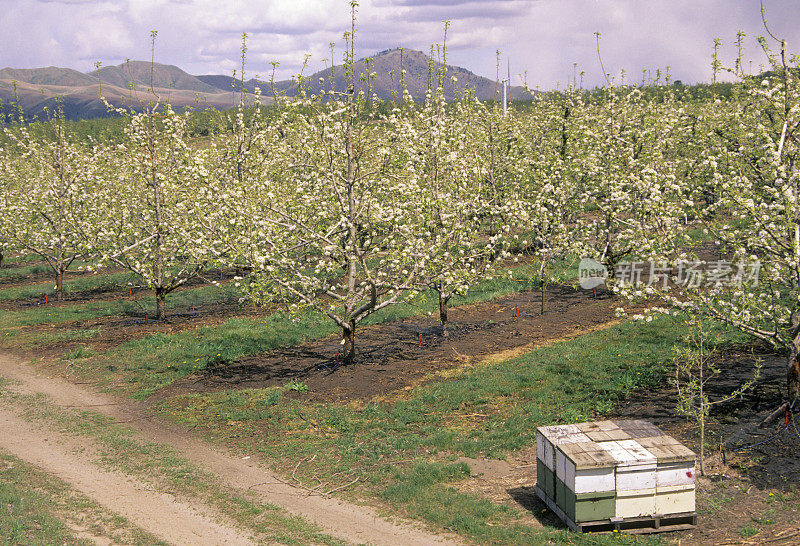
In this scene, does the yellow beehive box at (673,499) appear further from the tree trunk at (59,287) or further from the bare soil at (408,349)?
the tree trunk at (59,287)

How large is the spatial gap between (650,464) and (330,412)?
1001cm

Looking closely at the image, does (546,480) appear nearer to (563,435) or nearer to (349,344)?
(563,435)

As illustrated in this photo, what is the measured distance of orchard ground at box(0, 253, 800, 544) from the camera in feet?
44.8

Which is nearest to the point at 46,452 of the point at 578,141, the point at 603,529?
the point at 603,529

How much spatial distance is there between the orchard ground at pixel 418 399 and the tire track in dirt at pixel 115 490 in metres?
0.46

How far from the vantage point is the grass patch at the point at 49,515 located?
41.9 feet

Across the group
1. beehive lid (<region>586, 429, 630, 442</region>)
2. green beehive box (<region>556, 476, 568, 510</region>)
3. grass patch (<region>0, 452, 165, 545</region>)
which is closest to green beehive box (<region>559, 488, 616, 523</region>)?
green beehive box (<region>556, 476, 568, 510</region>)

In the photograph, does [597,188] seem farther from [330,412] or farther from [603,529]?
[603,529]

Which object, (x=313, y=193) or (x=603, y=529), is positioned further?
(x=313, y=193)

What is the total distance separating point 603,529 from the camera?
41.5 ft

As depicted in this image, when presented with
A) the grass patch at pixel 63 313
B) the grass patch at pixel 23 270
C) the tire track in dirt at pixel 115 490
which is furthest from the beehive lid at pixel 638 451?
the grass patch at pixel 23 270

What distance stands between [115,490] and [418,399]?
897 cm

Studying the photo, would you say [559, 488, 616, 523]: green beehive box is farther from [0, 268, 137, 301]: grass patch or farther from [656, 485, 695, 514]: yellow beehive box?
[0, 268, 137, 301]: grass patch

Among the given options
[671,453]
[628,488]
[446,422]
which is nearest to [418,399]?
[446,422]
